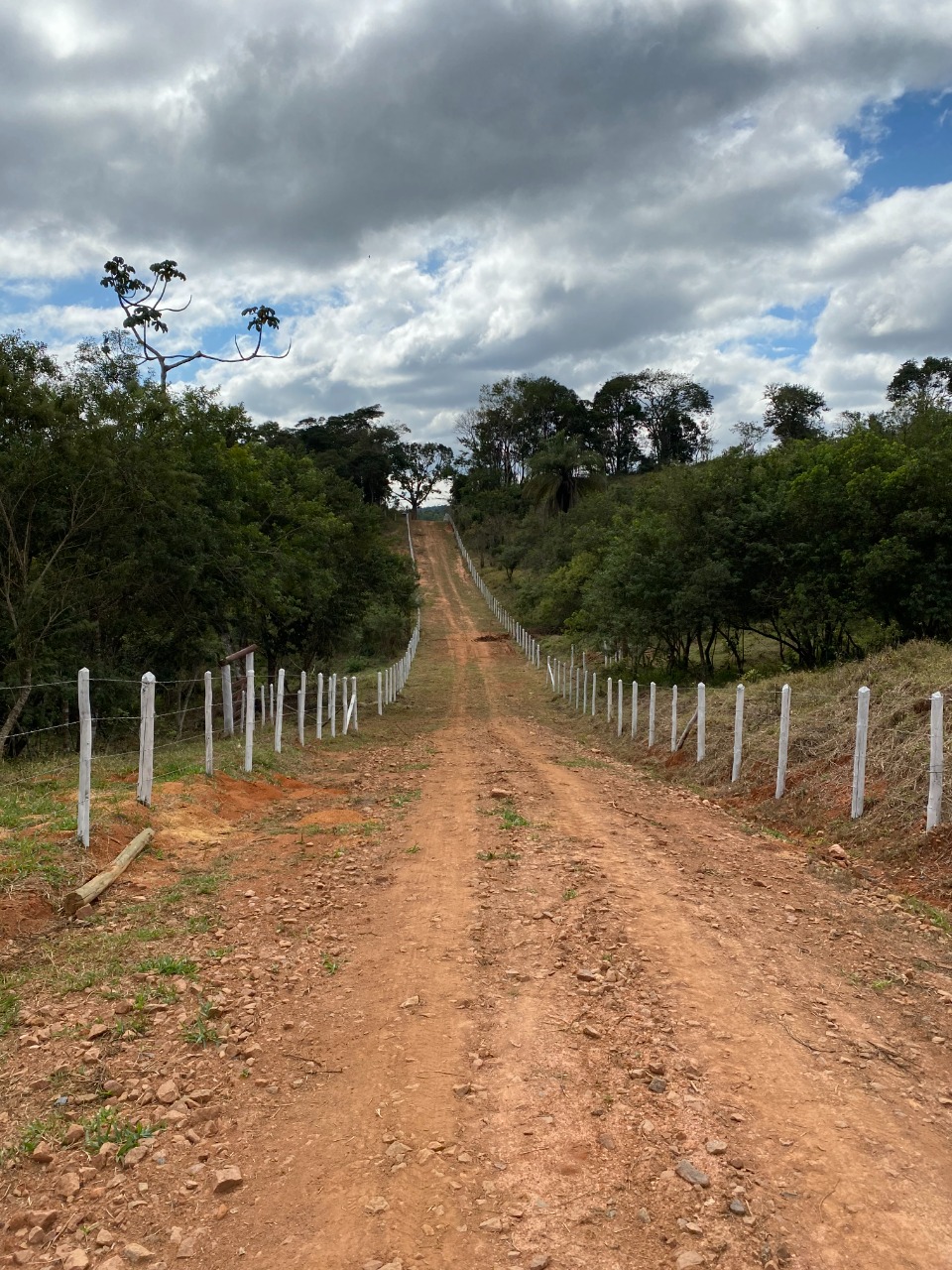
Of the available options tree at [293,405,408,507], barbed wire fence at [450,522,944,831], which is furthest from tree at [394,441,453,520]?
barbed wire fence at [450,522,944,831]

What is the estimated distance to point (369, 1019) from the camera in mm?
4871

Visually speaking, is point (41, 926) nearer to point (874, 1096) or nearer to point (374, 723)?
point (874, 1096)

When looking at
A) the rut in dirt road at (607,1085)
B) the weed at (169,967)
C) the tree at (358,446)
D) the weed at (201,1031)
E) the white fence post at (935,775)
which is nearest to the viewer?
the rut in dirt road at (607,1085)

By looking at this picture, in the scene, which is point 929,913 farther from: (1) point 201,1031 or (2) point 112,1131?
(2) point 112,1131

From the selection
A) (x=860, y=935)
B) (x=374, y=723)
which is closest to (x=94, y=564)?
(x=374, y=723)

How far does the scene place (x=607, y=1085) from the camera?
163 inches

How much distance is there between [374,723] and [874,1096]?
858 inches

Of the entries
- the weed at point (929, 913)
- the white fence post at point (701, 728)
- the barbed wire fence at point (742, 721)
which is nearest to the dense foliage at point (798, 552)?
the barbed wire fence at point (742, 721)

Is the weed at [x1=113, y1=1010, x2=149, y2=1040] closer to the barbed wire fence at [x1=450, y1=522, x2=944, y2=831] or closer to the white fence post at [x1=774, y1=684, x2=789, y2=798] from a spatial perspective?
the barbed wire fence at [x1=450, y1=522, x2=944, y2=831]

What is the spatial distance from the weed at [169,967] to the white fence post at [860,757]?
7397mm

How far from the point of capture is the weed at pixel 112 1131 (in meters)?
3.76

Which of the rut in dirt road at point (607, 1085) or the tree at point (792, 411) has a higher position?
the tree at point (792, 411)

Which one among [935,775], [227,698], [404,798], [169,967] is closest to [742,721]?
[935,775]

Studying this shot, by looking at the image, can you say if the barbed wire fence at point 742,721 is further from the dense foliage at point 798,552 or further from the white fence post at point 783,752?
the dense foliage at point 798,552
